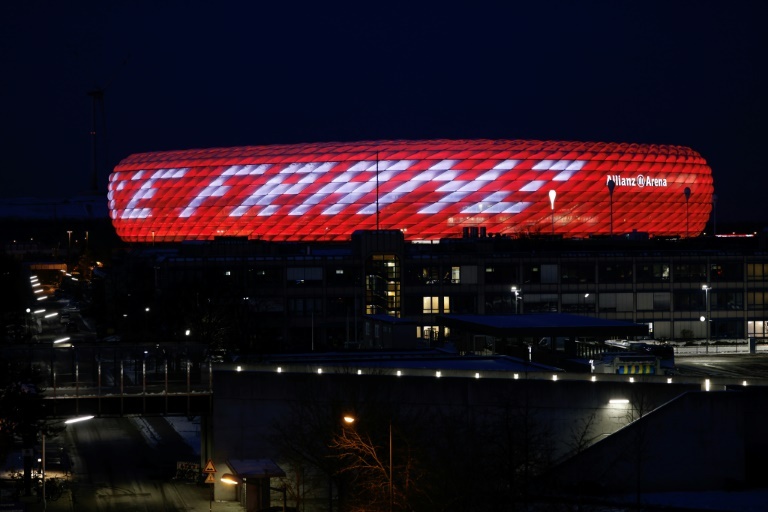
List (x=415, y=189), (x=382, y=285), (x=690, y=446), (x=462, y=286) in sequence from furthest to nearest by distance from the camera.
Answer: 1. (x=415, y=189)
2. (x=462, y=286)
3. (x=382, y=285)
4. (x=690, y=446)

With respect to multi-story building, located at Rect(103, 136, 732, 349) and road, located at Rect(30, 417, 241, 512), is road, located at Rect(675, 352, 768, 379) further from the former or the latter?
road, located at Rect(30, 417, 241, 512)

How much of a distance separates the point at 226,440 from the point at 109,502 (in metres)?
3.89

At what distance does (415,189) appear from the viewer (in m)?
134

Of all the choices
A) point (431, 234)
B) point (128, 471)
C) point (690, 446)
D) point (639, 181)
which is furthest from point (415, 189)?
point (690, 446)

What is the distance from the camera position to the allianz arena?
441ft

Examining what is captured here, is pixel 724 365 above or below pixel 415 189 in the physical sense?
below

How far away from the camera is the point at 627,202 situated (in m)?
141

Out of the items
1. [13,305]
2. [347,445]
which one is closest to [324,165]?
[13,305]

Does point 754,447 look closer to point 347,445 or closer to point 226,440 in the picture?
point 347,445

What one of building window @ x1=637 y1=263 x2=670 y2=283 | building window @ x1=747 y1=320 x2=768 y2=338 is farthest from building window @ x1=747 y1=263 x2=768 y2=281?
building window @ x1=637 y1=263 x2=670 y2=283

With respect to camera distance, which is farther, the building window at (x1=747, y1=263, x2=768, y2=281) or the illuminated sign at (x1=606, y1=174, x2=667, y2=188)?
the illuminated sign at (x1=606, y1=174, x2=667, y2=188)

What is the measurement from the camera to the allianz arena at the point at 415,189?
134500 millimetres

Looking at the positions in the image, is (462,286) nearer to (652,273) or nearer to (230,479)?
(652,273)

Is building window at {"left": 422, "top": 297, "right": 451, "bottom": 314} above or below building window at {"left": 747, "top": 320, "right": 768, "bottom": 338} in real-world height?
above
